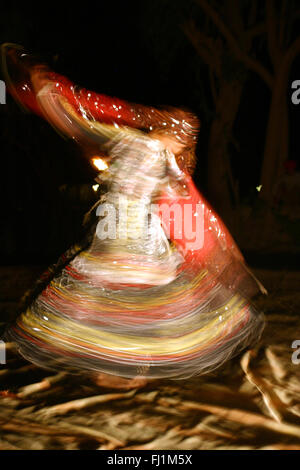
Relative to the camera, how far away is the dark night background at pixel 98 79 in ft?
28.9

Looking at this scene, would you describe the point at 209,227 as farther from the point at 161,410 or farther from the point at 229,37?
the point at 229,37

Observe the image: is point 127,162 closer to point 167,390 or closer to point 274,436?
point 167,390

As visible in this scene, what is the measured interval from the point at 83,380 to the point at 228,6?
9.01 m

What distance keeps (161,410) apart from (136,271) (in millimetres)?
894

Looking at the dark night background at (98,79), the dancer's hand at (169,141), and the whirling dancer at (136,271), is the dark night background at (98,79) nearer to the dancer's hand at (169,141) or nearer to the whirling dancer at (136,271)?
the whirling dancer at (136,271)

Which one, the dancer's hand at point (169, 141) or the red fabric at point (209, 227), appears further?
the red fabric at point (209, 227)

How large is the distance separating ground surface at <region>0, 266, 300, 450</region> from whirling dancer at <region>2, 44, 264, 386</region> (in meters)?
0.15

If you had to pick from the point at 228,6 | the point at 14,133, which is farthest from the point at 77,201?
the point at 228,6

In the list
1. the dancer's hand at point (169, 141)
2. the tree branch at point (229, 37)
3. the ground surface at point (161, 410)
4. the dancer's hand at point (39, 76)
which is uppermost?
the tree branch at point (229, 37)

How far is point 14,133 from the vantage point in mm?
11594

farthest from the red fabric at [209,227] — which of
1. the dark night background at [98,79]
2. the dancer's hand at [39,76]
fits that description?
the dark night background at [98,79]

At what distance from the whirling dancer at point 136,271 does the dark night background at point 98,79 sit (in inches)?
171

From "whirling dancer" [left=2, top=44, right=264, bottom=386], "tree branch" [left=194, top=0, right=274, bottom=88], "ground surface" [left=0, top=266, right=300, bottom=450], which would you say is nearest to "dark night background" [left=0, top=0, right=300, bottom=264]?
"tree branch" [left=194, top=0, right=274, bottom=88]
